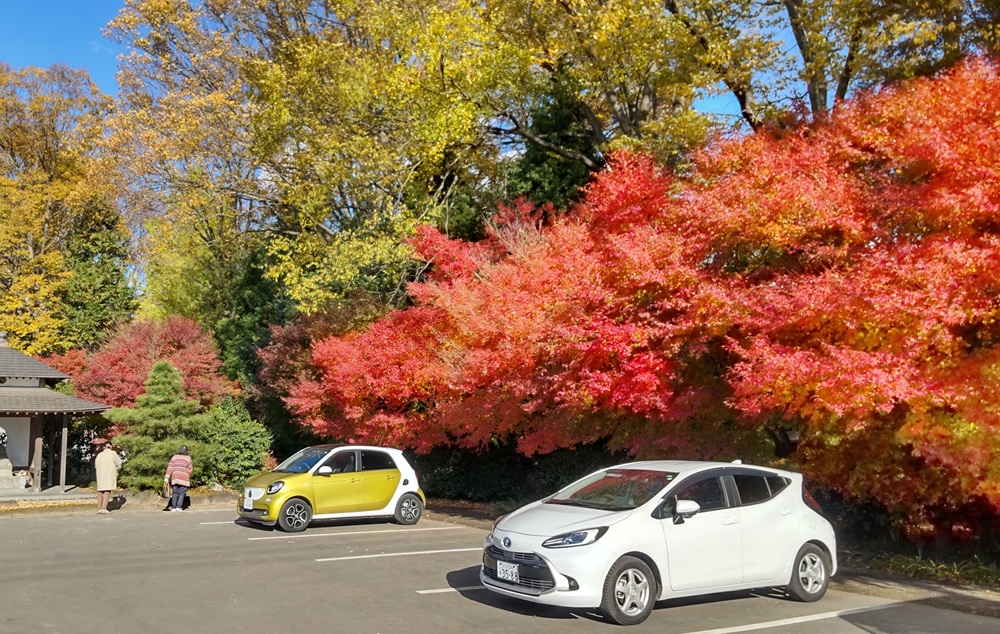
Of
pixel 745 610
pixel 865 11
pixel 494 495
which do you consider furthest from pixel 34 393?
pixel 865 11

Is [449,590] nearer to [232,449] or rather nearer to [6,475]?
[232,449]

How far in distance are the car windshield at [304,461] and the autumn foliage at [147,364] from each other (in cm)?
1112

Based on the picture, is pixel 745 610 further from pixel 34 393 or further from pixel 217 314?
pixel 217 314

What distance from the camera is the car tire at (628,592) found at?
761 cm

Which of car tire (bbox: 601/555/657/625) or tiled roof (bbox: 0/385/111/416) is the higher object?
tiled roof (bbox: 0/385/111/416)

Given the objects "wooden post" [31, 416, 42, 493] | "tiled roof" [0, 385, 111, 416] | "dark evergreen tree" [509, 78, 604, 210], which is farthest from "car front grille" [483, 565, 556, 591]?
"wooden post" [31, 416, 42, 493]

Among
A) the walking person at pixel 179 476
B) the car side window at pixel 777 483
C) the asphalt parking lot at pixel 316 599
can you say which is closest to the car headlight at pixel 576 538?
the asphalt parking lot at pixel 316 599

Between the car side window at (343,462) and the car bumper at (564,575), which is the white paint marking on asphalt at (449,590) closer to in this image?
the car bumper at (564,575)

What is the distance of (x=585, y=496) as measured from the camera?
8.98 m

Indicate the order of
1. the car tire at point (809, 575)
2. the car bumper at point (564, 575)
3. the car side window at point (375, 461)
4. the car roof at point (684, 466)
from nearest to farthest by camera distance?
the car bumper at point (564, 575) < the car roof at point (684, 466) < the car tire at point (809, 575) < the car side window at point (375, 461)

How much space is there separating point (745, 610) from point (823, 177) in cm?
578

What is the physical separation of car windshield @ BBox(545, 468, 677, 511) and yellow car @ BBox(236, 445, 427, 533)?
6599 millimetres

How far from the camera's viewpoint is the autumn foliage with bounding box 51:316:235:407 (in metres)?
25.3

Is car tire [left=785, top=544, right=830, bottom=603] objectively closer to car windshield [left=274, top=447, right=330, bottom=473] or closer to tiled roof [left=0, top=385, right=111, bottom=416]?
car windshield [left=274, top=447, right=330, bottom=473]
